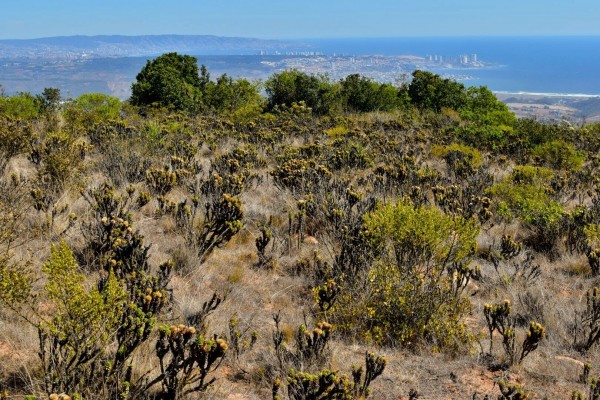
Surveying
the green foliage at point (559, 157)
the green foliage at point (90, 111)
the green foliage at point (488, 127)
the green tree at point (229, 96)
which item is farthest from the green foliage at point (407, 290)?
the green tree at point (229, 96)

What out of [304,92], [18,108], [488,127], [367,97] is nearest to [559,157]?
[488,127]

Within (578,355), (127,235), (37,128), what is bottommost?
(578,355)

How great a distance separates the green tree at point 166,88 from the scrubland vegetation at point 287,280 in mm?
12451

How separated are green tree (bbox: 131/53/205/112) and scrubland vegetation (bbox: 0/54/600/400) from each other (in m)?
12.5

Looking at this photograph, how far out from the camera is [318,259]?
17.1ft

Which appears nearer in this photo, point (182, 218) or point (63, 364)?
point (63, 364)

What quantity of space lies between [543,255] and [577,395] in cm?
439

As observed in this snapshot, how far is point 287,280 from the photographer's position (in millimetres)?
5281

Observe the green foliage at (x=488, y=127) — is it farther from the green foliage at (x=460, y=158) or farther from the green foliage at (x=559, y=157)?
the green foliage at (x=460, y=158)

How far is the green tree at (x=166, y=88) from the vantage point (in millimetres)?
23594

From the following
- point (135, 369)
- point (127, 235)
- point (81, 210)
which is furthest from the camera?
point (81, 210)

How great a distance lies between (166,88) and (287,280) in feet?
68.5

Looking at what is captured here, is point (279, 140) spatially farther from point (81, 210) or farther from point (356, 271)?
point (356, 271)

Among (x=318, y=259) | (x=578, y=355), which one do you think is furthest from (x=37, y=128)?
(x=578, y=355)
